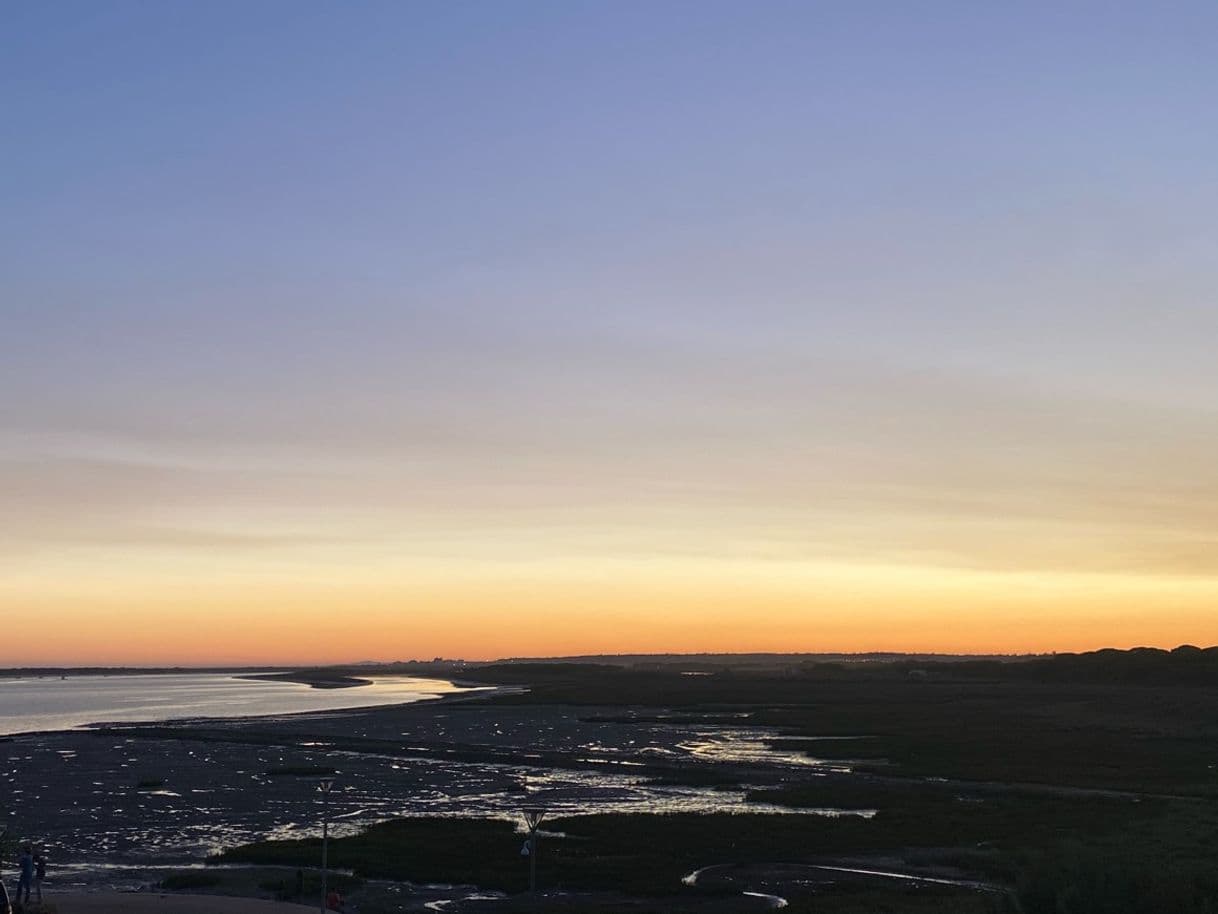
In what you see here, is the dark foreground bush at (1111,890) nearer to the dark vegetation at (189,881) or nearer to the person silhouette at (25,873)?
the dark vegetation at (189,881)

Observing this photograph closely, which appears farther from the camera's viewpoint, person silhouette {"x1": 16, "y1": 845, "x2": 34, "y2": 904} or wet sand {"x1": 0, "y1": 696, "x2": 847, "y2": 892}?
wet sand {"x1": 0, "y1": 696, "x2": 847, "y2": 892}

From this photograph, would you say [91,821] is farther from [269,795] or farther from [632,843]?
[632,843]

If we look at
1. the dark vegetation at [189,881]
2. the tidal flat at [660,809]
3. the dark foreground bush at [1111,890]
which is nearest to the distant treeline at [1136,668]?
the tidal flat at [660,809]

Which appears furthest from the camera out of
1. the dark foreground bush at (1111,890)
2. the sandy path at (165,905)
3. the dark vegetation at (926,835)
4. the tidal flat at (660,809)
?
the tidal flat at (660,809)

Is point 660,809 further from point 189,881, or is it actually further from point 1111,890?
point 1111,890

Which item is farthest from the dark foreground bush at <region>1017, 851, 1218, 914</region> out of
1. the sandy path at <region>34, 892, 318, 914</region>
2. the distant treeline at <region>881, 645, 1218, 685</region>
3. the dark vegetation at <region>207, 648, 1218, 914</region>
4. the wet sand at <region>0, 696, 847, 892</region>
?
the distant treeline at <region>881, 645, 1218, 685</region>

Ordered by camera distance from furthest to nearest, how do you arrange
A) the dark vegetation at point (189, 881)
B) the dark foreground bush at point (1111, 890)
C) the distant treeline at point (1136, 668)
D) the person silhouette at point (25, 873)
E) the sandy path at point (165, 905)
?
the distant treeline at point (1136, 668), the dark vegetation at point (189, 881), the sandy path at point (165, 905), the person silhouette at point (25, 873), the dark foreground bush at point (1111, 890)

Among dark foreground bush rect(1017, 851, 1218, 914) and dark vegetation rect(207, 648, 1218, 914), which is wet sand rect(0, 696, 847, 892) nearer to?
dark vegetation rect(207, 648, 1218, 914)

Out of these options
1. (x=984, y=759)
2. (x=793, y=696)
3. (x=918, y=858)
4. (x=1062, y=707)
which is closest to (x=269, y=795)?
(x=918, y=858)
